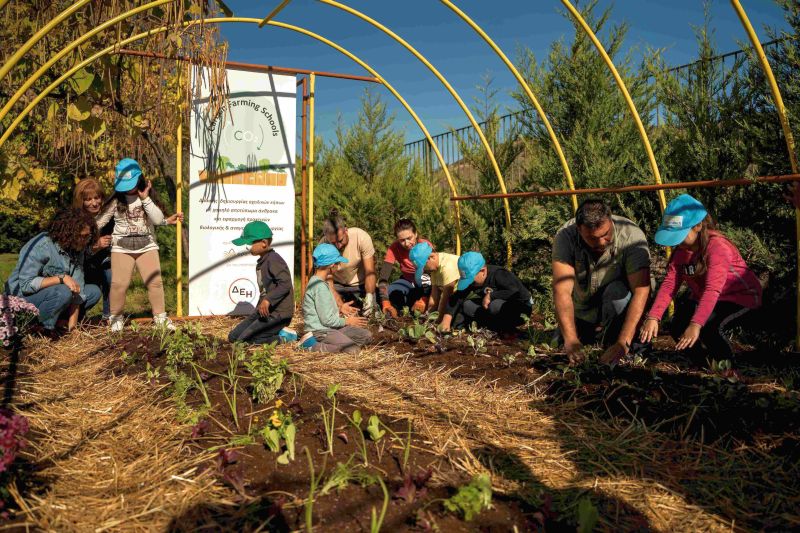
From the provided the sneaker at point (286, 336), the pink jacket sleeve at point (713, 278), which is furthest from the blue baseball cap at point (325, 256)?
the pink jacket sleeve at point (713, 278)

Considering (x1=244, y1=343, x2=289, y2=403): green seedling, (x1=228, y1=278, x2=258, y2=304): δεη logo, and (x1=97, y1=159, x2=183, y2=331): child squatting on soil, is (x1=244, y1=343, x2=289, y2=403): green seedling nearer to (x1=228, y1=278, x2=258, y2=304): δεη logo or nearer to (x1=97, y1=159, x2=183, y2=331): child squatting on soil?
(x1=97, y1=159, x2=183, y2=331): child squatting on soil

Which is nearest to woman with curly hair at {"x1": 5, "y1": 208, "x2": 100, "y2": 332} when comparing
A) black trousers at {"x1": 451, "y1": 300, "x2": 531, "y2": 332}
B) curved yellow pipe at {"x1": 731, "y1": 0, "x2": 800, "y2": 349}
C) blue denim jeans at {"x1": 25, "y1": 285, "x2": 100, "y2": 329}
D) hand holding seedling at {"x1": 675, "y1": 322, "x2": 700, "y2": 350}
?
blue denim jeans at {"x1": 25, "y1": 285, "x2": 100, "y2": 329}

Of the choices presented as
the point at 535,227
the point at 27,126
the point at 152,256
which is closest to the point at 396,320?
the point at 535,227

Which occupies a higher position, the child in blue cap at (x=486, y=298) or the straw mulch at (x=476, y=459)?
the child in blue cap at (x=486, y=298)

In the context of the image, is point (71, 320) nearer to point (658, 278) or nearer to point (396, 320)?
point (396, 320)

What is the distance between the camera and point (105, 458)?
283cm

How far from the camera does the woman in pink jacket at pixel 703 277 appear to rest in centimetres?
411

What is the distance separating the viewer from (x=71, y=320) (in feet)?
20.4

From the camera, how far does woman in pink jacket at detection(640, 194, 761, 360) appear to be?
4.11m

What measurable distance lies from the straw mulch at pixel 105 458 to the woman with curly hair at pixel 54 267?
1544 millimetres

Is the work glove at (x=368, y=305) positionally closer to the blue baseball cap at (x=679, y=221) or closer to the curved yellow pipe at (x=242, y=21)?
the curved yellow pipe at (x=242, y=21)

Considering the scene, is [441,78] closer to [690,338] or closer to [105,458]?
[690,338]

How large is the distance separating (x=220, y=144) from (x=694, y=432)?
20.3 feet

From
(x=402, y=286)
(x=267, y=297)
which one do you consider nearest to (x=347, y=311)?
(x=402, y=286)
